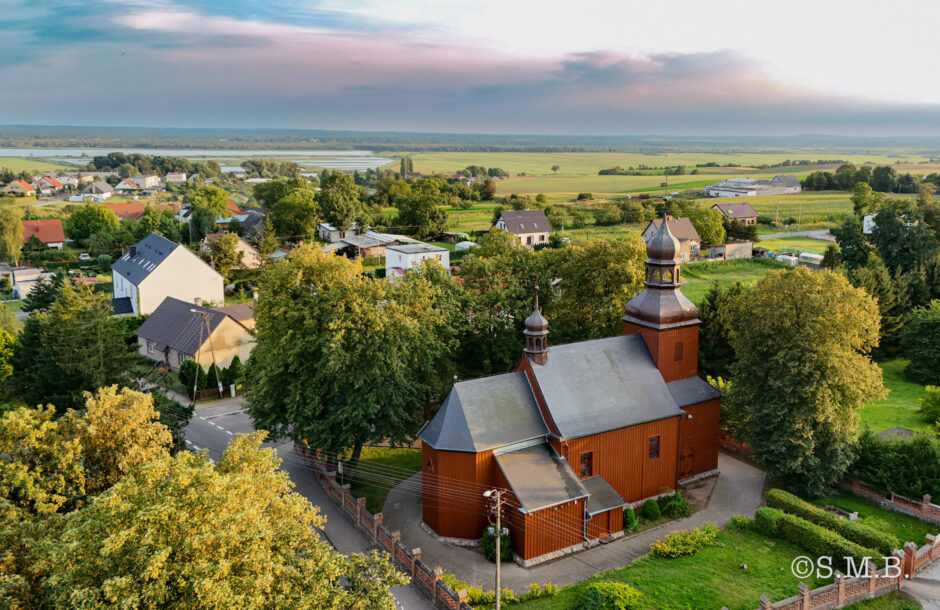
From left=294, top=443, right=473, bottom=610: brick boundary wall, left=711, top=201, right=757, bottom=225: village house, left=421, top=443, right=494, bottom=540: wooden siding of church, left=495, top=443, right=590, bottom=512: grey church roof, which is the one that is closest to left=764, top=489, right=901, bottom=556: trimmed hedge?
left=495, top=443, right=590, bottom=512: grey church roof

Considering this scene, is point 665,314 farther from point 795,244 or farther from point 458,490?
point 795,244

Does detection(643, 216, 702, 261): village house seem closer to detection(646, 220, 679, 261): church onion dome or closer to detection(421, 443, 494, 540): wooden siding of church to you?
detection(646, 220, 679, 261): church onion dome

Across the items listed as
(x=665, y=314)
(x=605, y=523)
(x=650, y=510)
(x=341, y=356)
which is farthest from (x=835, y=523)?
(x=341, y=356)

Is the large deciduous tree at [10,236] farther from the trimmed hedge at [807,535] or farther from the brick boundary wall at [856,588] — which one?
the brick boundary wall at [856,588]

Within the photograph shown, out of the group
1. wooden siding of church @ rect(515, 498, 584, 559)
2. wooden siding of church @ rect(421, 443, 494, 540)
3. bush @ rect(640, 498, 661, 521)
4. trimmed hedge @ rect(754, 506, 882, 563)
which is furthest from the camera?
bush @ rect(640, 498, 661, 521)

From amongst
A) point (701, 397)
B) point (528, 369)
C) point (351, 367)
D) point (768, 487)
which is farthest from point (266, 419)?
point (768, 487)

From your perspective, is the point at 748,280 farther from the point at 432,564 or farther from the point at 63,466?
the point at 63,466
